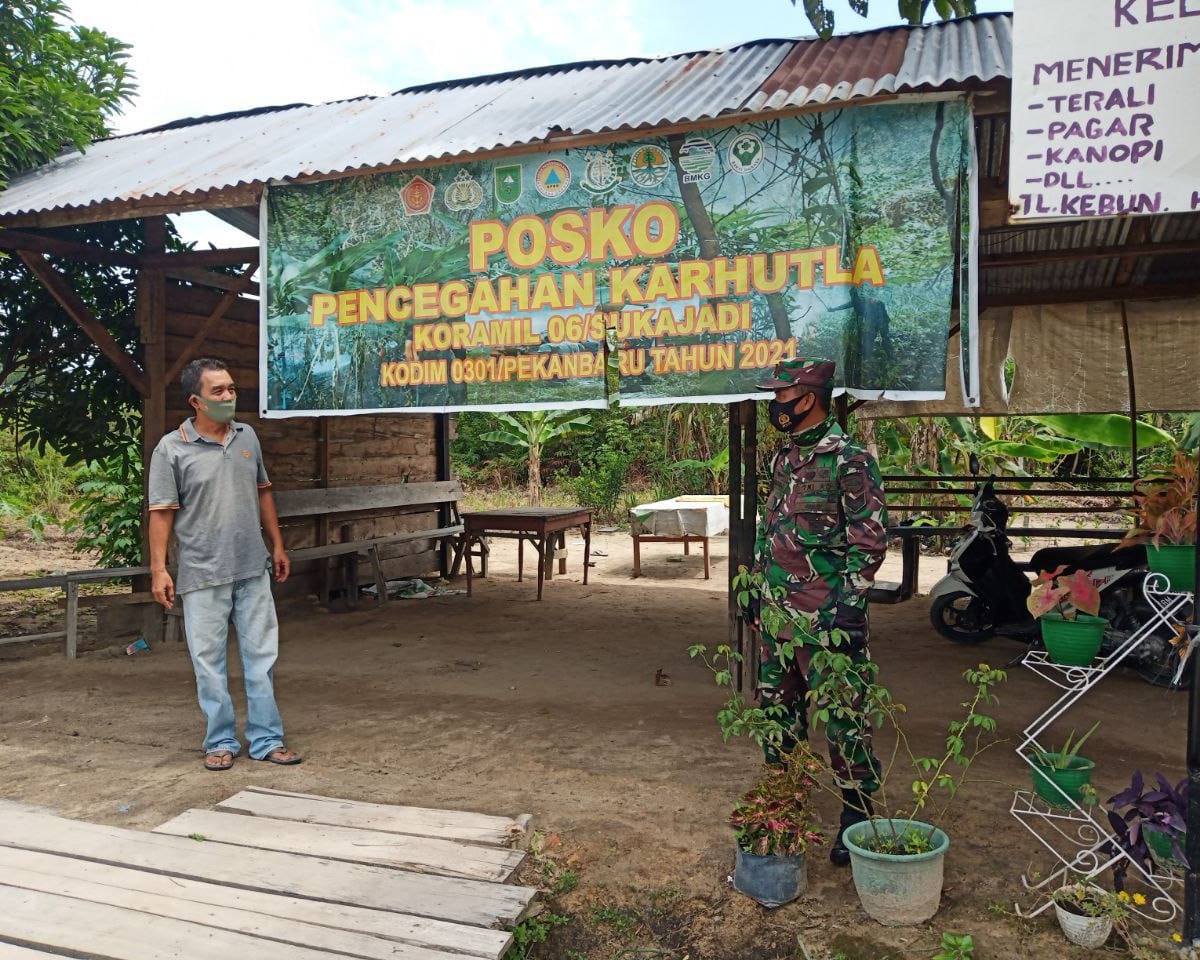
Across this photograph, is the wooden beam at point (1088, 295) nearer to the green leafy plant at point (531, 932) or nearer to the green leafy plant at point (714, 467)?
the green leafy plant at point (714, 467)

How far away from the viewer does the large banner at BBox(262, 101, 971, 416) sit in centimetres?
407

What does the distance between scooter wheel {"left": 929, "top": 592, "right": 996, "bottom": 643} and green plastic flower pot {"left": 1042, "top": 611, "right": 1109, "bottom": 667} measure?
3.60 metres

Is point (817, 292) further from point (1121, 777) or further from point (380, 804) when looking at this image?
point (380, 804)

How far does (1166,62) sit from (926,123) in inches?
61.0

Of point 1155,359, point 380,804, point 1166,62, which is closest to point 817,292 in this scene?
point 1166,62

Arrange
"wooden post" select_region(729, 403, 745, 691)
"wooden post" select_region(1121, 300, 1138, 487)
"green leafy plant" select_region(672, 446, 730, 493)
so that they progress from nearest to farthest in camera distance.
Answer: "wooden post" select_region(729, 403, 745, 691)
"wooden post" select_region(1121, 300, 1138, 487)
"green leafy plant" select_region(672, 446, 730, 493)

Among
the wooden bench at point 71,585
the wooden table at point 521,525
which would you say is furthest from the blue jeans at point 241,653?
the wooden table at point 521,525

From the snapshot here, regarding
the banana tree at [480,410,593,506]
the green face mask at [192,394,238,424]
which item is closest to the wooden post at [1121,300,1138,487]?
the green face mask at [192,394,238,424]

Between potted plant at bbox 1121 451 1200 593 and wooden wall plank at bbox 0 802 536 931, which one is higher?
potted plant at bbox 1121 451 1200 593

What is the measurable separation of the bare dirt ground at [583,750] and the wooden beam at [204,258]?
2907 mm

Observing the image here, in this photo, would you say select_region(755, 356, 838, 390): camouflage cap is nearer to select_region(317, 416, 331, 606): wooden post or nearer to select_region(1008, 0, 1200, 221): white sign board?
select_region(1008, 0, 1200, 221): white sign board

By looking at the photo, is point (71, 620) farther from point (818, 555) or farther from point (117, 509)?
point (818, 555)

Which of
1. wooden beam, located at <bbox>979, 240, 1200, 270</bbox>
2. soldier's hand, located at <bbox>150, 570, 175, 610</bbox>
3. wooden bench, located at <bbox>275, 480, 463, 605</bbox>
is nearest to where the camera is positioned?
soldier's hand, located at <bbox>150, 570, 175, 610</bbox>

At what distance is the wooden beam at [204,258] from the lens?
21.2ft
